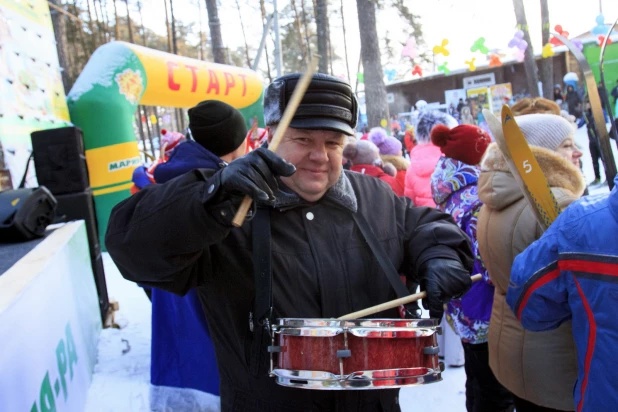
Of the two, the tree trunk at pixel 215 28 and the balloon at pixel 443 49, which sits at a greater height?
the tree trunk at pixel 215 28

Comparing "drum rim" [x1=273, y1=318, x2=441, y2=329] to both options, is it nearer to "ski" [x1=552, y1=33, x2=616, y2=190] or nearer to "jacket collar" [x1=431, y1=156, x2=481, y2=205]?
"ski" [x1=552, y1=33, x2=616, y2=190]

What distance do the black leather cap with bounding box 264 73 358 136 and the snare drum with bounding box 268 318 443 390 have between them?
1.94 ft

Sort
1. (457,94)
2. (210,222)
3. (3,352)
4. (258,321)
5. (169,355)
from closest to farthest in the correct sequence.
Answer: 1. (210,222)
2. (258,321)
3. (3,352)
4. (169,355)
5. (457,94)

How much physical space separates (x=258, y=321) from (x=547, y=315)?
937 millimetres

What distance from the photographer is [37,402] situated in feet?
6.59

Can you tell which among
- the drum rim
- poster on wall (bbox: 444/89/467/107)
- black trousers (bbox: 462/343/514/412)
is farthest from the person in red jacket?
poster on wall (bbox: 444/89/467/107)

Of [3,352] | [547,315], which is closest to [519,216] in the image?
[547,315]

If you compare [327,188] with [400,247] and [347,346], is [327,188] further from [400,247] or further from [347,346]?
[347,346]

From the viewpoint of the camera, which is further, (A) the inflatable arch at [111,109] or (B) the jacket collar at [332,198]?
(A) the inflatable arch at [111,109]

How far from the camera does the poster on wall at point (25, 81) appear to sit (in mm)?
5668

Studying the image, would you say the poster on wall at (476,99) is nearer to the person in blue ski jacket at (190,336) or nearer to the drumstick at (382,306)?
the person in blue ski jacket at (190,336)

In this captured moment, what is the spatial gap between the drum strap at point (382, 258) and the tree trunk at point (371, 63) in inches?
375

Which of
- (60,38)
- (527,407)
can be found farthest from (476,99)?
(527,407)

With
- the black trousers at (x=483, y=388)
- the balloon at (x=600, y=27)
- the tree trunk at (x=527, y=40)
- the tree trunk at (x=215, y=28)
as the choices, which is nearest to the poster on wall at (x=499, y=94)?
the tree trunk at (x=527, y=40)
